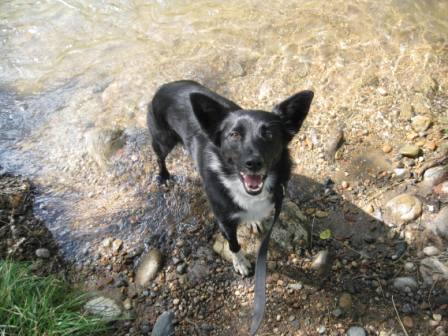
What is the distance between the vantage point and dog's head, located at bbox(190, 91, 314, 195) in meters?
2.92

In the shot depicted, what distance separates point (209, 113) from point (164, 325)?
1685mm

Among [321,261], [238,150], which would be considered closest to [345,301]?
[321,261]

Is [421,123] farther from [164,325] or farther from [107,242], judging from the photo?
[107,242]

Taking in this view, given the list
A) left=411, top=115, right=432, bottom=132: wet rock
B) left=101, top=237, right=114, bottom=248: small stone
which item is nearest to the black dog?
left=101, top=237, right=114, bottom=248: small stone

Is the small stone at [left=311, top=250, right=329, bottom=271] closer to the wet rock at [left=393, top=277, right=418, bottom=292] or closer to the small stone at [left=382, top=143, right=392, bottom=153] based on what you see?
the wet rock at [left=393, top=277, right=418, bottom=292]

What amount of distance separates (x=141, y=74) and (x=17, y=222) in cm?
276

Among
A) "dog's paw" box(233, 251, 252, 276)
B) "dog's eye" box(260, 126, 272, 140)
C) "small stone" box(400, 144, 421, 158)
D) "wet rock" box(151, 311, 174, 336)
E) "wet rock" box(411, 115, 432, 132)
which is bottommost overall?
"wet rock" box(151, 311, 174, 336)

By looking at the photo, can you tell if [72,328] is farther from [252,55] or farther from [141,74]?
[252,55]

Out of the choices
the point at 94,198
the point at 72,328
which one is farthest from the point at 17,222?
the point at 72,328

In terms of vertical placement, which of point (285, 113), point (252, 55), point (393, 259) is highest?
point (285, 113)

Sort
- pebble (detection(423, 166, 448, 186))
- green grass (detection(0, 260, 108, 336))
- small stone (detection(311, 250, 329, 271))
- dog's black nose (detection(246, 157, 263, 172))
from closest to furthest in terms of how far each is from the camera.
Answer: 1. green grass (detection(0, 260, 108, 336))
2. dog's black nose (detection(246, 157, 263, 172))
3. small stone (detection(311, 250, 329, 271))
4. pebble (detection(423, 166, 448, 186))

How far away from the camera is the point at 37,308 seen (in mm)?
2820

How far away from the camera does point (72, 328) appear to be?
8.96ft

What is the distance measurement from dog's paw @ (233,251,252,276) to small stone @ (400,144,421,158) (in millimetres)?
1977
